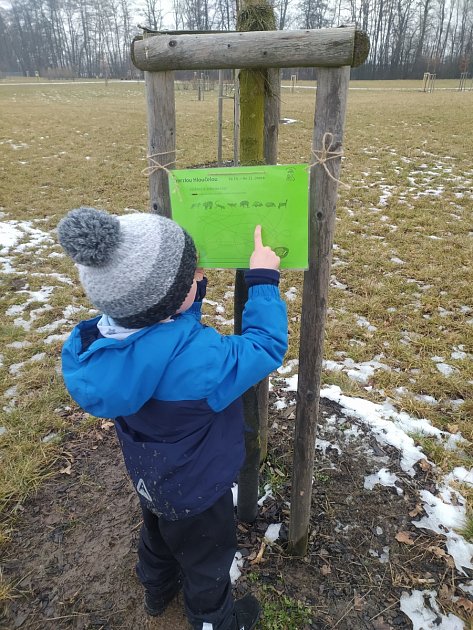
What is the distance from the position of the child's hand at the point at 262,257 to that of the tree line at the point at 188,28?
4517 centimetres

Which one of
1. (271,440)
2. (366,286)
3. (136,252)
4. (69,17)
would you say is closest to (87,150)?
(366,286)

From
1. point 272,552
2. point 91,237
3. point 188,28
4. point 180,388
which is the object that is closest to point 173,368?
point 180,388

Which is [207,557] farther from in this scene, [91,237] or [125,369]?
[91,237]

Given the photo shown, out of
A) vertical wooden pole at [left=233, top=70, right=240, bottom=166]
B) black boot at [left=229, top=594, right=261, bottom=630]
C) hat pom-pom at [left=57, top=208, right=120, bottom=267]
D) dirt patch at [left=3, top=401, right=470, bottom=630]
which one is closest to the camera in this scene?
hat pom-pom at [left=57, top=208, right=120, bottom=267]

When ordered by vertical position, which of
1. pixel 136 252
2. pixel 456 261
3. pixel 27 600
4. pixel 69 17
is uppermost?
pixel 69 17

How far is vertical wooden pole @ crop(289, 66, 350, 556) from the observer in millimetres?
1415

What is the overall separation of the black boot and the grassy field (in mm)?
1232

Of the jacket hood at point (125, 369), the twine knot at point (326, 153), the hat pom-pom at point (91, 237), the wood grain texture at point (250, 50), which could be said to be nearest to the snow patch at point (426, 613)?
the jacket hood at point (125, 369)

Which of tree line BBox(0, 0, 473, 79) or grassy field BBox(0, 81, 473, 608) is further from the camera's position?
tree line BBox(0, 0, 473, 79)

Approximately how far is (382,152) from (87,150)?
23.8 ft

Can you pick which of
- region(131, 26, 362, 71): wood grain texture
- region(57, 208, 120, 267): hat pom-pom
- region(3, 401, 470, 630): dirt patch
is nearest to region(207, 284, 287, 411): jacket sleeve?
region(57, 208, 120, 267): hat pom-pom

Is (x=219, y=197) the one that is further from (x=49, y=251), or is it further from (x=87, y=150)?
(x=87, y=150)

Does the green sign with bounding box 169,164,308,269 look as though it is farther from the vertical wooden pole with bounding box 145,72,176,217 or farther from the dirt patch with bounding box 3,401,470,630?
the dirt patch with bounding box 3,401,470,630

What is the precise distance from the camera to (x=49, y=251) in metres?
5.72
